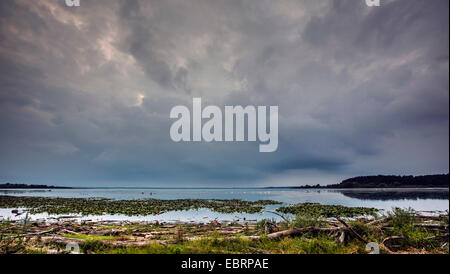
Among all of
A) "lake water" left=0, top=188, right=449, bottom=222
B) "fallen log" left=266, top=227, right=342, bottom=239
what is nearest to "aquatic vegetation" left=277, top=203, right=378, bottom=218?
"lake water" left=0, top=188, right=449, bottom=222

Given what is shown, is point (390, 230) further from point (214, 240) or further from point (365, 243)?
point (214, 240)

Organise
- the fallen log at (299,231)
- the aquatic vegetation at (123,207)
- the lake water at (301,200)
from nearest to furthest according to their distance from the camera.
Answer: the fallen log at (299,231)
the lake water at (301,200)
the aquatic vegetation at (123,207)

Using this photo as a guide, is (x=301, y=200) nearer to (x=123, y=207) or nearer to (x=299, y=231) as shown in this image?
(x=123, y=207)

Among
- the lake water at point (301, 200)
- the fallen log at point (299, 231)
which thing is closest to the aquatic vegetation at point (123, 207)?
the lake water at point (301, 200)

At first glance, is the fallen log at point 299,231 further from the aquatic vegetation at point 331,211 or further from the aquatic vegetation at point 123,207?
the aquatic vegetation at point 123,207

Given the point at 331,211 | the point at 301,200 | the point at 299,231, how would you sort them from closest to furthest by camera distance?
the point at 299,231 < the point at 331,211 < the point at 301,200

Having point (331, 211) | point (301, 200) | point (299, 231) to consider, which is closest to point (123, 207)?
point (299, 231)

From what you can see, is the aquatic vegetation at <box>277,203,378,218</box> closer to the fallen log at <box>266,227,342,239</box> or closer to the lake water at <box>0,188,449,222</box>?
the lake water at <box>0,188,449,222</box>

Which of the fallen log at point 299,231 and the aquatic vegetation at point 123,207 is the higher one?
the fallen log at point 299,231
